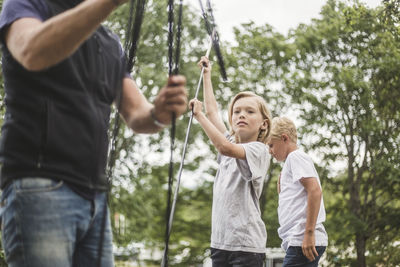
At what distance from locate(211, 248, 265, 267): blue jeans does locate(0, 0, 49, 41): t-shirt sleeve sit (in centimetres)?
185

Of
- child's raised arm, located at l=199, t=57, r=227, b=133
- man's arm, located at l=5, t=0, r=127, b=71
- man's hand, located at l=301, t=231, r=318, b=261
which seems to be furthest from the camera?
child's raised arm, located at l=199, t=57, r=227, b=133

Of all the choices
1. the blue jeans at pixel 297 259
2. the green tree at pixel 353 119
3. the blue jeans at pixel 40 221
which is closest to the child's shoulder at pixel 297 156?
the blue jeans at pixel 297 259

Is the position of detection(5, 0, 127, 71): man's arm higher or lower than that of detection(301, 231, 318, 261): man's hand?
higher

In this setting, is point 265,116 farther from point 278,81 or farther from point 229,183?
point 278,81

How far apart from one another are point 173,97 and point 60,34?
0.92 ft

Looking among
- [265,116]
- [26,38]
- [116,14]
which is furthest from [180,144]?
[26,38]

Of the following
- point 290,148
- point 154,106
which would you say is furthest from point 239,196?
point 154,106

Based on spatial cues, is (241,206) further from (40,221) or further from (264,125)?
(40,221)

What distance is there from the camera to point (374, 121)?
11266 mm

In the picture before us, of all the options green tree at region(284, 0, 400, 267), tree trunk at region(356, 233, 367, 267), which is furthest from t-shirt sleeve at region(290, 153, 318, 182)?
tree trunk at region(356, 233, 367, 267)

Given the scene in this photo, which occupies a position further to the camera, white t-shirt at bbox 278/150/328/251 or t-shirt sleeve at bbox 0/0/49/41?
white t-shirt at bbox 278/150/328/251

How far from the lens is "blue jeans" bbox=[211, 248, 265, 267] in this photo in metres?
2.76

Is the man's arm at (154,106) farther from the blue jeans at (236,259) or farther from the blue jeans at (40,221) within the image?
the blue jeans at (236,259)

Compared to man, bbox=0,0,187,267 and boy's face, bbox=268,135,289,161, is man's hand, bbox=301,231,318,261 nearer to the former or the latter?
boy's face, bbox=268,135,289,161
